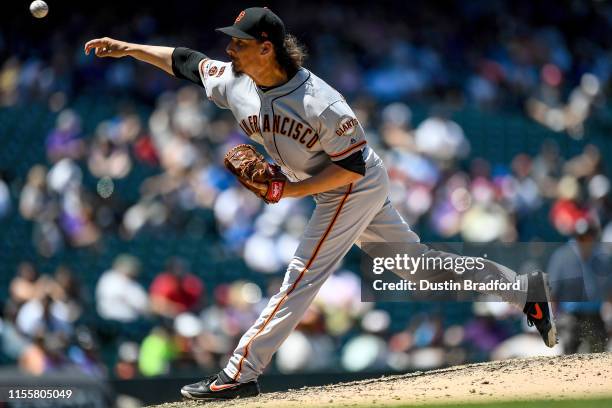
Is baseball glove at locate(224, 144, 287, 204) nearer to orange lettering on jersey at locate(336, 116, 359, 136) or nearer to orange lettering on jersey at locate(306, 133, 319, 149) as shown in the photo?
orange lettering on jersey at locate(306, 133, 319, 149)

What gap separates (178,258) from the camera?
7.74m

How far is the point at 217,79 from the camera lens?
453cm

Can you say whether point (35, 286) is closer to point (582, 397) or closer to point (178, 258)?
point (178, 258)

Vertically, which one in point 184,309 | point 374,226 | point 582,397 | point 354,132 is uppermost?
point 354,132

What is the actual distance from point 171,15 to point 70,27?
3.52 feet

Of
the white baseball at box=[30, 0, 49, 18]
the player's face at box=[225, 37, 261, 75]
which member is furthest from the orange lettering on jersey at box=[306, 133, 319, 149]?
the white baseball at box=[30, 0, 49, 18]

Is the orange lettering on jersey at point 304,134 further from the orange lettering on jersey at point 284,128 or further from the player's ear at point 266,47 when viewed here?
the player's ear at point 266,47

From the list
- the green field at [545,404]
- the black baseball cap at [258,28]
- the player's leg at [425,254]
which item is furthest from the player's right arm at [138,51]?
the green field at [545,404]

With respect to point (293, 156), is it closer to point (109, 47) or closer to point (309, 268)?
point (309, 268)

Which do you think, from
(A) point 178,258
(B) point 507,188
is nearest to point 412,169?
(B) point 507,188

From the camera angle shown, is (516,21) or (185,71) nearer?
(185,71)

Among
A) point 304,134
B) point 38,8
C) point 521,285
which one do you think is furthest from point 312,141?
point 38,8

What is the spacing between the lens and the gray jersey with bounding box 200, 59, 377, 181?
163 inches

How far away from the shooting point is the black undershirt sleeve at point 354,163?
421cm
